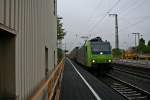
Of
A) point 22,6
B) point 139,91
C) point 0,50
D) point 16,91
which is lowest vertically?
point 139,91

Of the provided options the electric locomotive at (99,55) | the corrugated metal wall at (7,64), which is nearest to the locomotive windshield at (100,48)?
the electric locomotive at (99,55)

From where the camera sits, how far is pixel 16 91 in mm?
7301

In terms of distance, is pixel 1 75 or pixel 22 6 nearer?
pixel 1 75

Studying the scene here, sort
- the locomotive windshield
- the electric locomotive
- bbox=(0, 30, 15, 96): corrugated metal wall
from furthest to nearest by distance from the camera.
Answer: the locomotive windshield → the electric locomotive → bbox=(0, 30, 15, 96): corrugated metal wall

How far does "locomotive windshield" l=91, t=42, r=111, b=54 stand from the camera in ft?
107

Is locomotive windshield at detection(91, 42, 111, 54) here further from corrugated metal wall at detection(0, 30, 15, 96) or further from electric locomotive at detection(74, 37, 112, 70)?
corrugated metal wall at detection(0, 30, 15, 96)

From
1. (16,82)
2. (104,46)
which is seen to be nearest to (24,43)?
(16,82)

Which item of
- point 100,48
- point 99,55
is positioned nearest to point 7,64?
point 99,55

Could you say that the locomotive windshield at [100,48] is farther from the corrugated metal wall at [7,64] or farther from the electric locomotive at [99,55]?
the corrugated metal wall at [7,64]

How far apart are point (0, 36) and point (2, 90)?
1.13 m

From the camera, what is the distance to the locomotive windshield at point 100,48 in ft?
107

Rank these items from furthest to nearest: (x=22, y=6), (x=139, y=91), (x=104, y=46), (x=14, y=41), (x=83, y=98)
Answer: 1. (x=104, y=46)
2. (x=139, y=91)
3. (x=83, y=98)
4. (x=22, y=6)
5. (x=14, y=41)

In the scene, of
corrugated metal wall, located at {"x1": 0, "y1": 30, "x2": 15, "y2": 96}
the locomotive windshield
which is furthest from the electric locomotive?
corrugated metal wall, located at {"x1": 0, "y1": 30, "x2": 15, "y2": 96}

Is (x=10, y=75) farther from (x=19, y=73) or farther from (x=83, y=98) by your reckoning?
(x=83, y=98)
